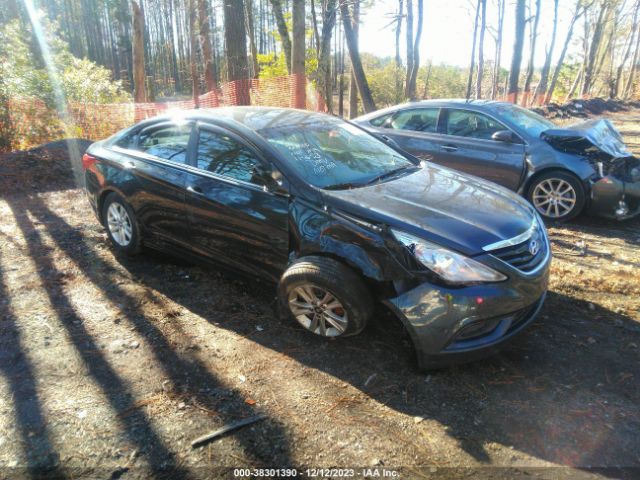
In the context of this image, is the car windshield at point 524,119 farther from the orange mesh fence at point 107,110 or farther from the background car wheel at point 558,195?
the orange mesh fence at point 107,110

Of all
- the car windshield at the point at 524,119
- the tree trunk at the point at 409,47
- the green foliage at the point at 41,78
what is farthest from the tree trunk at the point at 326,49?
the car windshield at the point at 524,119

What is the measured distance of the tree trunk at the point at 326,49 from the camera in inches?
511

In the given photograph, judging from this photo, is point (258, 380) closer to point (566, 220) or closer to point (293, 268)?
point (293, 268)

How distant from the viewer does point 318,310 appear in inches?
127

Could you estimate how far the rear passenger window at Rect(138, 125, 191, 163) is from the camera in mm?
4109

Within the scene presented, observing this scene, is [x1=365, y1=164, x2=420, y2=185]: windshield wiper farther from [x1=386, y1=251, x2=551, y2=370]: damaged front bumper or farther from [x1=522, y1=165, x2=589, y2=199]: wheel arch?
[x1=522, y1=165, x2=589, y2=199]: wheel arch

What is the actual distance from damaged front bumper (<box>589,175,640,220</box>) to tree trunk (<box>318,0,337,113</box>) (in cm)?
929

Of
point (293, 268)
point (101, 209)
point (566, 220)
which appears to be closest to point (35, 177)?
point (101, 209)

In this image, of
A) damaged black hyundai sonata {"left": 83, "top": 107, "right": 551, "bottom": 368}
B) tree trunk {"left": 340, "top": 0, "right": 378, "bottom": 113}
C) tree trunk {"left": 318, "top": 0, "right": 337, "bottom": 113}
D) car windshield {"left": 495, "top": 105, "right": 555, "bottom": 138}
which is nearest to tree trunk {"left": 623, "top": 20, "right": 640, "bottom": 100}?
tree trunk {"left": 340, "top": 0, "right": 378, "bottom": 113}

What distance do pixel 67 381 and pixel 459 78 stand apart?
39940mm

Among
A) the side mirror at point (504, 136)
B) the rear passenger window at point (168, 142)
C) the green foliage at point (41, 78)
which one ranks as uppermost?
the green foliage at point (41, 78)

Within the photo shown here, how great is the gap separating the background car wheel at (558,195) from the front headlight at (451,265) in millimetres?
3624

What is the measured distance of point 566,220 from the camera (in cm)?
588

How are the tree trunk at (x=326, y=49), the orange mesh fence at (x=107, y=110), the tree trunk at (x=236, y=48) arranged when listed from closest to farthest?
1. the orange mesh fence at (x=107, y=110)
2. the tree trunk at (x=236, y=48)
3. the tree trunk at (x=326, y=49)
